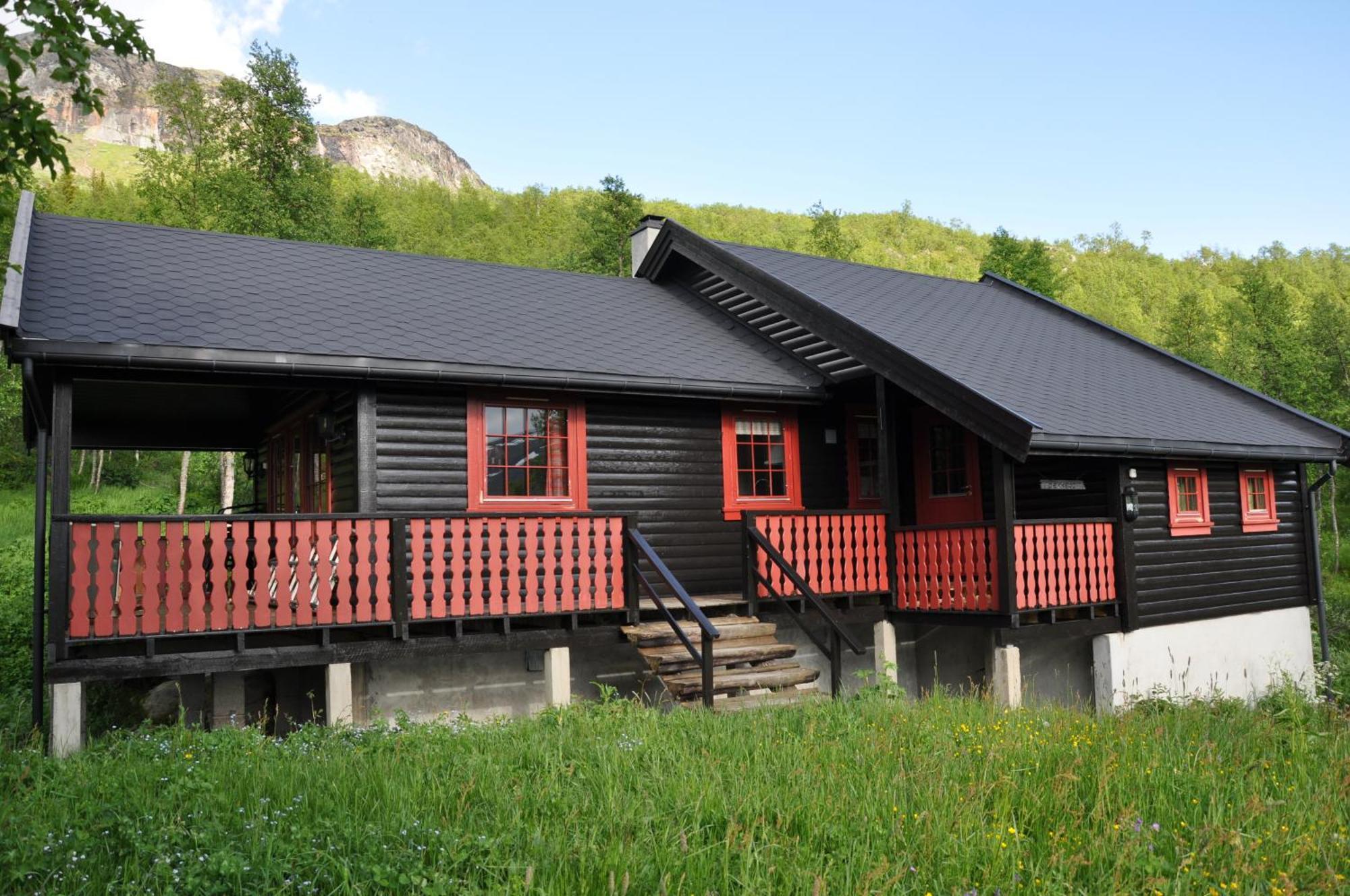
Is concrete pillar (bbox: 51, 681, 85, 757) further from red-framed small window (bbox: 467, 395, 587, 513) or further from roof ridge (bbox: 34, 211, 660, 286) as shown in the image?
roof ridge (bbox: 34, 211, 660, 286)

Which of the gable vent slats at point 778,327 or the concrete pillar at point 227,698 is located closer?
the concrete pillar at point 227,698

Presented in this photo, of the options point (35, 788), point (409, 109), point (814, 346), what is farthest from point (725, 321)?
point (409, 109)

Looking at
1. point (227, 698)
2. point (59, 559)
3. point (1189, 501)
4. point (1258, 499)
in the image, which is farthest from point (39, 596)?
point (1258, 499)

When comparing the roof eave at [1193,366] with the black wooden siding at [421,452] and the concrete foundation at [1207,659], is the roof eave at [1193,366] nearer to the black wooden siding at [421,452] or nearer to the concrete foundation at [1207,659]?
the concrete foundation at [1207,659]

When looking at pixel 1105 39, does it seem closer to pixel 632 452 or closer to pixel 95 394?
pixel 632 452

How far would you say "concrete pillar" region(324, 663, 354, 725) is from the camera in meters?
9.10

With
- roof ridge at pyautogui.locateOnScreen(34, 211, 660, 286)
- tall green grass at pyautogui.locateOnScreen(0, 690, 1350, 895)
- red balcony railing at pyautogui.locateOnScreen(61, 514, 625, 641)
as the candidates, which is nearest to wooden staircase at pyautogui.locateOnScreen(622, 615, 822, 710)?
red balcony railing at pyautogui.locateOnScreen(61, 514, 625, 641)

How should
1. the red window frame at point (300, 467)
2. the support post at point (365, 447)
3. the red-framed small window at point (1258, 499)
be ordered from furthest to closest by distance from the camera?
the red-framed small window at point (1258, 499) < the red window frame at point (300, 467) < the support post at point (365, 447)

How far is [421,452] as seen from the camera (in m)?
10.7

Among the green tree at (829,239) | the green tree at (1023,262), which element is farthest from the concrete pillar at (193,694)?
the green tree at (829,239)

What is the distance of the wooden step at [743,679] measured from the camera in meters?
9.36

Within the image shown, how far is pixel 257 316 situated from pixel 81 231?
3.32 m

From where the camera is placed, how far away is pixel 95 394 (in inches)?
476

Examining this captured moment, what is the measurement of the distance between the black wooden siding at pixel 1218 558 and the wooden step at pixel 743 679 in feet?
16.1
